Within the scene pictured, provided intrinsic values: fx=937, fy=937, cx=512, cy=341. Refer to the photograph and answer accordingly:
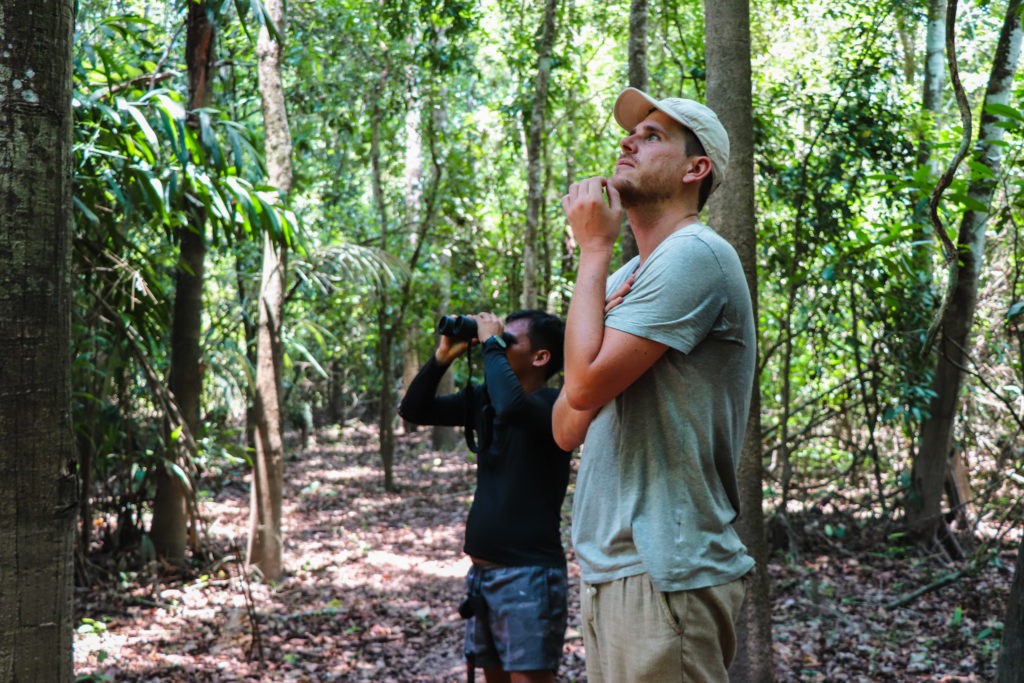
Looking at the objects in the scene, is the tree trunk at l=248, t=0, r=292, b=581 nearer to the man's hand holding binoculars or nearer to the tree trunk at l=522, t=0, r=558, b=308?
the tree trunk at l=522, t=0, r=558, b=308

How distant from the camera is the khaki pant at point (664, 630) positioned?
184 centimetres

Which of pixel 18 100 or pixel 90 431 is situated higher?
pixel 18 100

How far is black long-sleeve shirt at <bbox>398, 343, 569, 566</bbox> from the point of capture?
2.97 metres

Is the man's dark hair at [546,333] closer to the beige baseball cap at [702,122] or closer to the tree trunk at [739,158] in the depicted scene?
the tree trunk at [739,158]

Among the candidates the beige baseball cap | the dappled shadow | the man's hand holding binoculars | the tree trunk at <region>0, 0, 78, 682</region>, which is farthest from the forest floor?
the beige baseball cap

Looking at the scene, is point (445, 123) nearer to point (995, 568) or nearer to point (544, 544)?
point (995, 568)

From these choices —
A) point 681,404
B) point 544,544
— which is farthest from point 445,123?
point 681,404

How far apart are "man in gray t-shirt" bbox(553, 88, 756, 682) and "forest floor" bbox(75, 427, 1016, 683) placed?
3361 millimetres

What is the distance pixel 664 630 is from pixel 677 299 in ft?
2.15

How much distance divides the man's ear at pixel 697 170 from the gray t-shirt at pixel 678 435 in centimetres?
16

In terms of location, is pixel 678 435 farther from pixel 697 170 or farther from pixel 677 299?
pixel 697 170

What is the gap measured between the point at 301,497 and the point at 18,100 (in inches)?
386

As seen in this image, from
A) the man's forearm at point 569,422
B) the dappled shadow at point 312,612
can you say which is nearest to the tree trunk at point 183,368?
the dappled shadow at point 312,612

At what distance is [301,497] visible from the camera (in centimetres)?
1127
